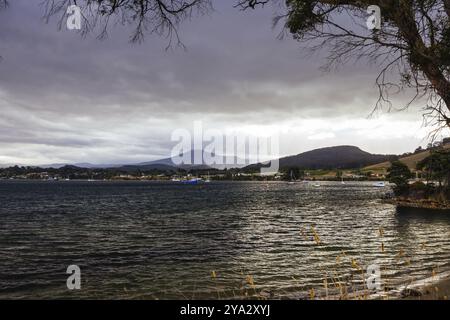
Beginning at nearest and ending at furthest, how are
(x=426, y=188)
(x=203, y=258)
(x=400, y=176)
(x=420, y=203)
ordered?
(x=203, y=258) < (x=420, y=203) < (x=426, y=188) < (x=400, y=176)

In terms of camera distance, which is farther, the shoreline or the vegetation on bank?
the vegetation on bank

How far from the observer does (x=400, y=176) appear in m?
98.6

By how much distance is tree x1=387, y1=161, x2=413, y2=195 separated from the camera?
323 ft

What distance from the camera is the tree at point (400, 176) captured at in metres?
98.4

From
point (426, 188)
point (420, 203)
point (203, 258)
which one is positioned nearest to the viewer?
point (203, 258)

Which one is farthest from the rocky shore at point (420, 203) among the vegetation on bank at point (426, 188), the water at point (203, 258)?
the water at point (203, 258)

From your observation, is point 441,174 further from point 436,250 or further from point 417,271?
point 417,271

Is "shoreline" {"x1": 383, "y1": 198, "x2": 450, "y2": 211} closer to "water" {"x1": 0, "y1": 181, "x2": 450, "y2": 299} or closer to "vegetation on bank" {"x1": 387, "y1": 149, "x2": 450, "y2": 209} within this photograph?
"vegetation on bank" {"x1": 387, "y1": 149, "x2": 450, "y2": 209}

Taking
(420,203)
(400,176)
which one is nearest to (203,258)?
(420,203)

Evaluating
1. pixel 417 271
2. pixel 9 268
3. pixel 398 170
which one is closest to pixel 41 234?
pixel 9 268

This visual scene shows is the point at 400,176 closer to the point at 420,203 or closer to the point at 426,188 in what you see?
the point at 426,188

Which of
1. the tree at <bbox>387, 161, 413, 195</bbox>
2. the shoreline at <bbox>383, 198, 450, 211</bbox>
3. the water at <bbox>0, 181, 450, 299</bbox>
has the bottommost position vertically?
the shoreline at <bbox>383, 198, 450, 211</bbox>

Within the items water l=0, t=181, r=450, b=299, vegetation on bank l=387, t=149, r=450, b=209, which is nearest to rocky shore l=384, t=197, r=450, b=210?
vegetation on bank l=387, t=149, r=450, b=209
